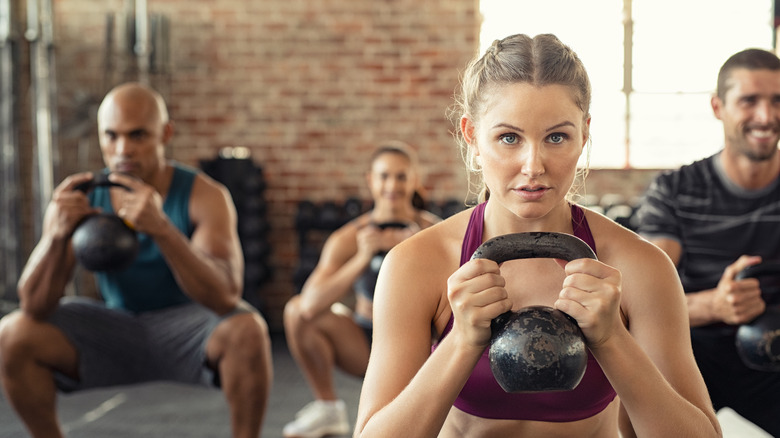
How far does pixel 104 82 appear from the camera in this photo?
548 centimetres

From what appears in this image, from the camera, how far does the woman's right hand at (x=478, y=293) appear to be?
1.14 m

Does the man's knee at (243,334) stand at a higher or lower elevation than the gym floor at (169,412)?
higher

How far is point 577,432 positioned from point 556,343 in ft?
1.44

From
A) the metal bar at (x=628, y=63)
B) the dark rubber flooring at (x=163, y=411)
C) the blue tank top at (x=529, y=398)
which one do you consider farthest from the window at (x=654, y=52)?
the blue tank top at (x=529, y=398)

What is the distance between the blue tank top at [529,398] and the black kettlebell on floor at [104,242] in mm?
1272

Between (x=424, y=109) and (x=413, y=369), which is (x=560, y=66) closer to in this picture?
(x=413, y=369)

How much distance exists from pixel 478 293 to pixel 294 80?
4760mm

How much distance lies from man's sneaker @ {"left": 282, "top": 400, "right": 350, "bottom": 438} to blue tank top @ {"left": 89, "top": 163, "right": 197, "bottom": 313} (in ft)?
2.48

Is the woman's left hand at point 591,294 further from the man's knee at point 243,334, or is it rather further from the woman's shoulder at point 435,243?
the man's knee at point 243,334

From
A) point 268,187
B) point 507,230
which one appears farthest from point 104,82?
point 507,230

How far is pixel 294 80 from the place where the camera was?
570 centimetres

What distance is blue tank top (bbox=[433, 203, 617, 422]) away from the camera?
55.9 inches

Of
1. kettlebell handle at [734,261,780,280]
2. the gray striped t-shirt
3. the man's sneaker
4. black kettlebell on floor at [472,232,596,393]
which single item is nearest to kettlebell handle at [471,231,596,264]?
black kettlebell on floor at [472,232,596,393]

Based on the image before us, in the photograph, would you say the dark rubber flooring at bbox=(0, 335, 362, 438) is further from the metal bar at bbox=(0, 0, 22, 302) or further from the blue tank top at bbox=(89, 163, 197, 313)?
the metal bar at bbox=(0, 0, 22, 302)
